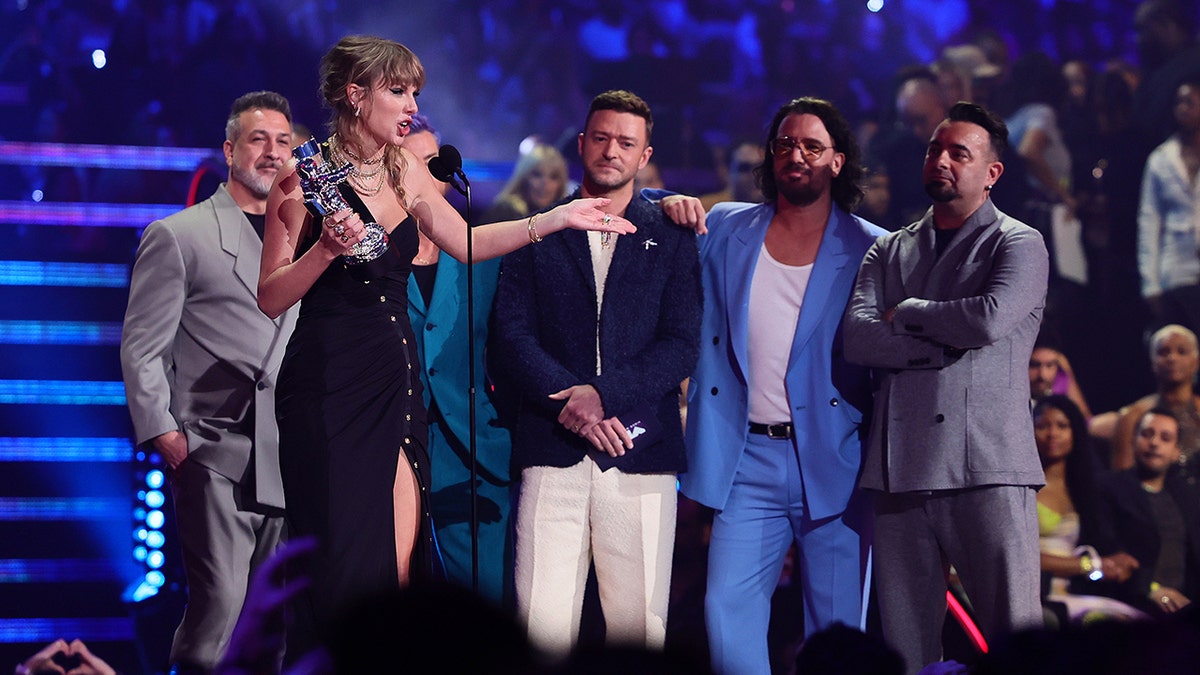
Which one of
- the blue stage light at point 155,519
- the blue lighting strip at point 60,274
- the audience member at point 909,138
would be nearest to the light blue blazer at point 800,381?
the blue stage light at point 155,519

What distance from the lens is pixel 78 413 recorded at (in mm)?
5965

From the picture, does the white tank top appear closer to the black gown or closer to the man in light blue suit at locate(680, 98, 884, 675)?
the man in light blue suit at locate(680, 98, 884, 675)

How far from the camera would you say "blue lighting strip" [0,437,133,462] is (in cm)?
589

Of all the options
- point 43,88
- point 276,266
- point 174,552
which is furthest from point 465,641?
point 43,88

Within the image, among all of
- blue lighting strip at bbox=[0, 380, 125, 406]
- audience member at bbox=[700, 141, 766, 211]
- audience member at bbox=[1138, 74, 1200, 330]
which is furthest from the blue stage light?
audience member at bbox=[1138, 74, 1200, 330]

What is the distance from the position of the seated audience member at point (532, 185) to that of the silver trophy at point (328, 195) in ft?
12.6

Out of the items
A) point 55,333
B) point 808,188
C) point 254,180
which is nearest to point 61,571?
point 55,333

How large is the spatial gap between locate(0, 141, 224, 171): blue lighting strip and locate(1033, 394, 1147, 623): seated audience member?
4.66m

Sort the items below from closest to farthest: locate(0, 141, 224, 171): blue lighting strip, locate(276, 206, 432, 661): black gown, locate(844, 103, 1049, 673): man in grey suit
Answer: locate(276, 206, 432, 661): black gown < locate(844, 103, 1049, 673): man in grey suit < locate(0, 141, 224, 171): blue lighting strip

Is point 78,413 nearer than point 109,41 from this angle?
Yes

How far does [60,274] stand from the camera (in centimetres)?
606

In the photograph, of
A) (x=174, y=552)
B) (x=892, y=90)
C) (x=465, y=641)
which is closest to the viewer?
(x=465, y=641)

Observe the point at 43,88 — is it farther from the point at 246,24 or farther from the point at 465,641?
the point at 465,641

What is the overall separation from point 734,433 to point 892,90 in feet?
13.3
